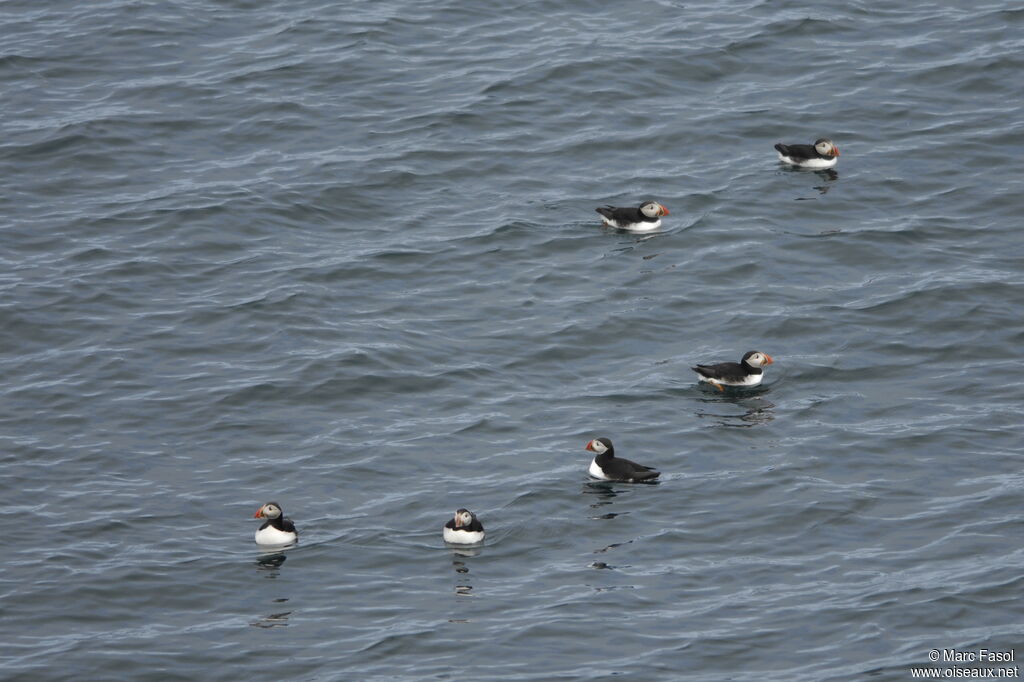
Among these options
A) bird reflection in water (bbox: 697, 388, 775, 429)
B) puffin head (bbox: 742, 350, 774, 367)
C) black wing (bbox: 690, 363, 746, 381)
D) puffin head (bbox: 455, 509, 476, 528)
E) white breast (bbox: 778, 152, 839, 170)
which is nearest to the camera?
puffin head (bbox: 455, 509, 476, 528)

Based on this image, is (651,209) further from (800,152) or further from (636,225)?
(800,152)

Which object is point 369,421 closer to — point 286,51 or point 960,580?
point 960,580

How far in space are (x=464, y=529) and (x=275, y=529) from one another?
2.30 m

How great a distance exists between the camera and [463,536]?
1841cm

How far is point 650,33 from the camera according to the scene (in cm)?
3378

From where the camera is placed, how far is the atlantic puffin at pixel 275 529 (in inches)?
734

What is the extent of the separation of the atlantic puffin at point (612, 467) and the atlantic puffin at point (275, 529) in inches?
155

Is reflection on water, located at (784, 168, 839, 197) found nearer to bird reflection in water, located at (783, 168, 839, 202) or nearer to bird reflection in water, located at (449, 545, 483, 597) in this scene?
bird reflection in water, located at (783, 168, 839, 202)

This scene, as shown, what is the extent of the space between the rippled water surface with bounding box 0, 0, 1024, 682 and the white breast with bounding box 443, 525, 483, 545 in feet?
0.62

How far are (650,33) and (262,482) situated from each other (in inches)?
668

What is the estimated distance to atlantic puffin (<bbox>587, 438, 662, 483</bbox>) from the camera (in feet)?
64.8

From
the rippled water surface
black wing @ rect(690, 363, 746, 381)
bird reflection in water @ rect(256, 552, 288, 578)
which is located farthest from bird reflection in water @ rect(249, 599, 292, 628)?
black wing @ rect(690, 363, 746, 381)

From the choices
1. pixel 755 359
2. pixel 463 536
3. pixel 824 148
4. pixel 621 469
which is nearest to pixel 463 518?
pixel 463 536

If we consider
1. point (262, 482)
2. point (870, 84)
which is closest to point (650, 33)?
point (870, 84)
